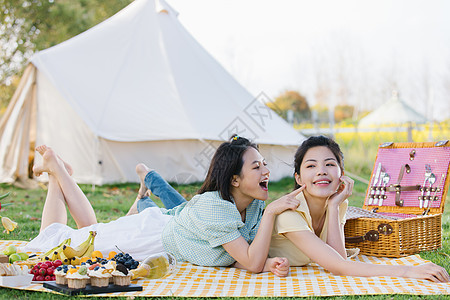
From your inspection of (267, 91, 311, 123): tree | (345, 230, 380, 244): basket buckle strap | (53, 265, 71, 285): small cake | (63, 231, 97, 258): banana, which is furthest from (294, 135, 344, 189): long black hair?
(267, 91, 311, 123): tree

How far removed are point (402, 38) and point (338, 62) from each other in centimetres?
431

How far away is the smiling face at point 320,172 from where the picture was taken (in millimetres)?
2725

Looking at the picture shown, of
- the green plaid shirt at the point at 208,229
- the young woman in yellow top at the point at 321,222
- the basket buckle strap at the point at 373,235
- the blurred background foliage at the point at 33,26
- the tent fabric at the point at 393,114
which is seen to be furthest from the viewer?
the tent fabric at the point at 393,114

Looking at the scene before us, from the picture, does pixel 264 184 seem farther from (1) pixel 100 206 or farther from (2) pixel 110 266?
(1) pixel 100 206

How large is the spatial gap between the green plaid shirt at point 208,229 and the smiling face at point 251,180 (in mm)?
129

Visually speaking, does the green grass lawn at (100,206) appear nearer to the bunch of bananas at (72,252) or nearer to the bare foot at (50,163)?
the bunch of bananas at (72,252)

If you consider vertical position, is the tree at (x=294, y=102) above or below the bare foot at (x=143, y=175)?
below

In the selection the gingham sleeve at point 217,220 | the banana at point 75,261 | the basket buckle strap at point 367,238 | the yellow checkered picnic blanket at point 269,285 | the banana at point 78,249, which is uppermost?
the gingham sleeve at point 217,220

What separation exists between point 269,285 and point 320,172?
677 mm

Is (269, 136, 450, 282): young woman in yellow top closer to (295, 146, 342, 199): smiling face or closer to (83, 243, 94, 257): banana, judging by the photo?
(295, 146, 342, 199): smiling face

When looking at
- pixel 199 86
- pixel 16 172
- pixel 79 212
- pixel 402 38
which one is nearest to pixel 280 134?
pixel 199 86

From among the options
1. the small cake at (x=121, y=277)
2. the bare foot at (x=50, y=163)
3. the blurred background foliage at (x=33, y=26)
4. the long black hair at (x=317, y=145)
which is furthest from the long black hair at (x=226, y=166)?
the blurred background foliage at (x=33, y=26)

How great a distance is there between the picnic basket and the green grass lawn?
0.62 ft

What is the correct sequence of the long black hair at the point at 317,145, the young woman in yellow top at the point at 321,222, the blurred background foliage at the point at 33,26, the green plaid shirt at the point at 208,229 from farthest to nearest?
the blurred background foliage at the point at 33,26, the long black hair at the point at 317,145, the green plaid shirt at the point at 208,229, the young woman in yellow top at the point at 321,222
